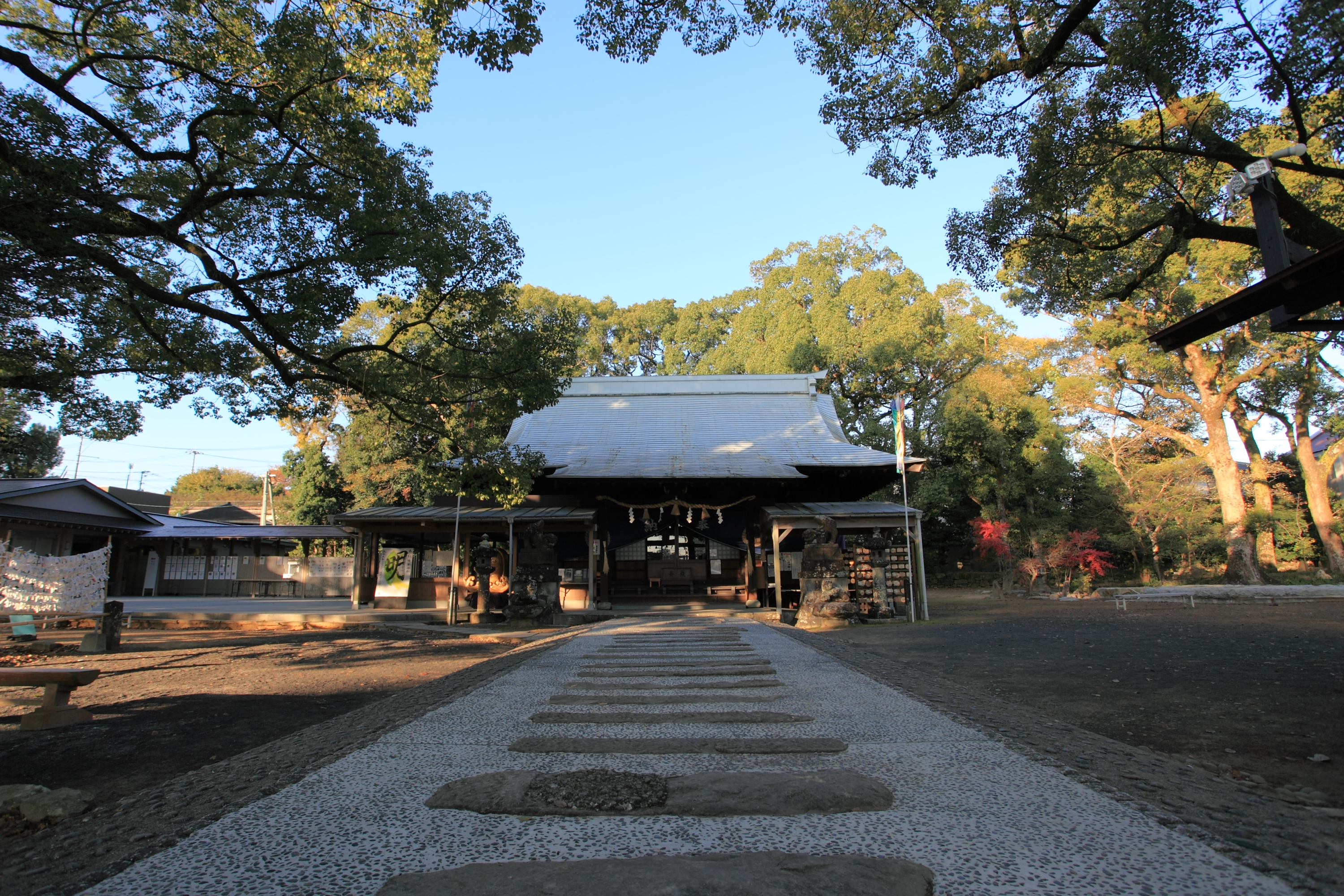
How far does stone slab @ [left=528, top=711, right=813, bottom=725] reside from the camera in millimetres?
4031

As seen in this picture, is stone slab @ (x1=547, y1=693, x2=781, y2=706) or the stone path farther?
stone slab @ (x1=547, y1=693, x2=781, y2=706)

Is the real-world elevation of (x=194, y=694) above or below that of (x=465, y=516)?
below

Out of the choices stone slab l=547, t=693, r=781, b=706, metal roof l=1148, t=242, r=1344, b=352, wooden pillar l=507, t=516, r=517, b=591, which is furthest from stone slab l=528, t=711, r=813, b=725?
wooden pillar l=507, t=516, r=517, b=591

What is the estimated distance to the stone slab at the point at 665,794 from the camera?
8.29 ft

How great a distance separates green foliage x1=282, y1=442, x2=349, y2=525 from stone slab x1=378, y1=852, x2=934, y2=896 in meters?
24.0

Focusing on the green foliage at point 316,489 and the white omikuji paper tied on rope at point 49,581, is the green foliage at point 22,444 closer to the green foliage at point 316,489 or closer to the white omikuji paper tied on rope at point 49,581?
the white omikuji paper tied on rope at point 49,581

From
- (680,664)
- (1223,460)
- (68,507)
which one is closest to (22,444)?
(68,507)

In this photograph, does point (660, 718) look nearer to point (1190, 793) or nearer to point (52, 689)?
point (1190, 793)

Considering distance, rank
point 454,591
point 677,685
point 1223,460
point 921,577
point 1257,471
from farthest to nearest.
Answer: point 1257,471, point 1223,460, point 921,577, point 454,591, point 677,685

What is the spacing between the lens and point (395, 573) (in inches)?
765

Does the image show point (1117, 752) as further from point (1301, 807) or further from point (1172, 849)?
point (1172, 849)

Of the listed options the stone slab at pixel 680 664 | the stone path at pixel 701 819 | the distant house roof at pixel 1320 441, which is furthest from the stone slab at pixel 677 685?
the distant house roof at pixel 1320 441

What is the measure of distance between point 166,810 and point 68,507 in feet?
64.6

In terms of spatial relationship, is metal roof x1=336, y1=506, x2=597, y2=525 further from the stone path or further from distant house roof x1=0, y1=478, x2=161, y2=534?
the stone path
